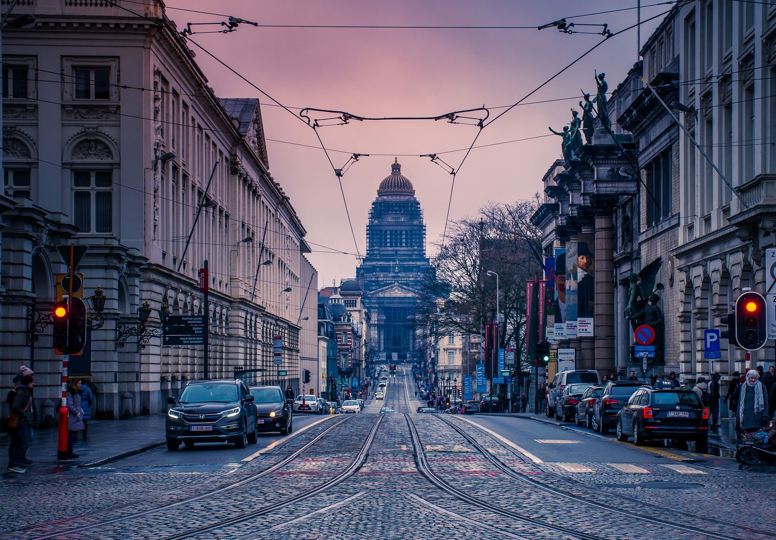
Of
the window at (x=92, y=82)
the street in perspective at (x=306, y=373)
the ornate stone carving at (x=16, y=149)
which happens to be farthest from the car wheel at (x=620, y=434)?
the ornate stone carving at (x=16, y=149)

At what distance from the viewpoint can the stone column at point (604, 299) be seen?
206 ft

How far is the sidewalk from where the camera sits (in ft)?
84.4

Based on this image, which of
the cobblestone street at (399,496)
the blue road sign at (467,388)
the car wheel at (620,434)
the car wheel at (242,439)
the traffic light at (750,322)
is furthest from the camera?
the blue road sign at (467,388)

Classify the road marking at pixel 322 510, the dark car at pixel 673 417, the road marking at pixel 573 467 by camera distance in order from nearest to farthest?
the road marking at pixel 322 510, the road marking at pixel 573 467, the dark car at pixel 673 417

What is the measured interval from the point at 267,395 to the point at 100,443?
268 inches

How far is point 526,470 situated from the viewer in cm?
2305

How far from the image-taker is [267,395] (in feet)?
124

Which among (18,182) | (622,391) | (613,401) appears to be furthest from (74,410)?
→ (18,182)

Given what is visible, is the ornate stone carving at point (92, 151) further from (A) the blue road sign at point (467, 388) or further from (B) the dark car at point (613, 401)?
(A) the blue road sign at point (467, 388)

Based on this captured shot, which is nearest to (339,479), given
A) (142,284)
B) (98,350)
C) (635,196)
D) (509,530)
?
(509,530)

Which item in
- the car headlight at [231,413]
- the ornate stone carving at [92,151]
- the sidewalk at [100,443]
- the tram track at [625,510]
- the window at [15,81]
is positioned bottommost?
the sidewalk at [100,443]

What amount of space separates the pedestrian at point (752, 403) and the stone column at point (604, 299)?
36.7 meters

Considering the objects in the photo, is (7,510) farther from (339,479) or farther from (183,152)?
(183,152)

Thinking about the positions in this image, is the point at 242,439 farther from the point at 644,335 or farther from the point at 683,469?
the point at 644,335
